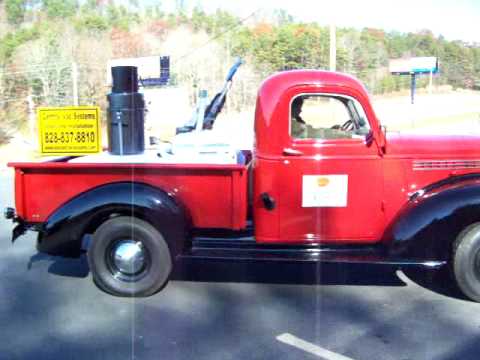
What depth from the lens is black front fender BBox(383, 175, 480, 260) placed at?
Answer: 4461 mm

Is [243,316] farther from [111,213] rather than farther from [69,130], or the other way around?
[69,130]

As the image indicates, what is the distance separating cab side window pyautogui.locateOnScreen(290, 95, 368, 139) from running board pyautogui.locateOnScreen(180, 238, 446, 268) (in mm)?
932

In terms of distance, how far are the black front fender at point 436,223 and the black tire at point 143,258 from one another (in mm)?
1848

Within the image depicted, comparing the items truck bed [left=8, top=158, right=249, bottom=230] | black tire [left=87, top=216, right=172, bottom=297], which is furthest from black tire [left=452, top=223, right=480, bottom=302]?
black tire [left=87, top=216, right=172, bottom=297]

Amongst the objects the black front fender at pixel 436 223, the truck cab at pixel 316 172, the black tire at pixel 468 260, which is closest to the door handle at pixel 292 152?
the truck cab at pixel 316 172

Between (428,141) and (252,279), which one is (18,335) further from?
(428,141)

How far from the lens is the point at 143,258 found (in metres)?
4.81

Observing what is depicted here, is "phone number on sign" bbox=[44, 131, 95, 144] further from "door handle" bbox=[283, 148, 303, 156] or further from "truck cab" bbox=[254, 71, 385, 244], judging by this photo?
"door handle" bbox=[283, 148, 303, 156]

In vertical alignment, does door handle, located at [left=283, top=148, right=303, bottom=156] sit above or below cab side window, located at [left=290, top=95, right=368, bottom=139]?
below

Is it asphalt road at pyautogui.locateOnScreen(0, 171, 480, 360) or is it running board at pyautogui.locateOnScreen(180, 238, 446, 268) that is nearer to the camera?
asphalt road at pyautogui.locateOnScreen(0, 171, 480, 360)

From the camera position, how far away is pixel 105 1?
39.9 m

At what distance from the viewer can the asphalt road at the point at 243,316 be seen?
3.85 meters

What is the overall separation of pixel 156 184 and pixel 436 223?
2243 millimetres

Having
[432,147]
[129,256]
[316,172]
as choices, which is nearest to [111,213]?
[129,256]
